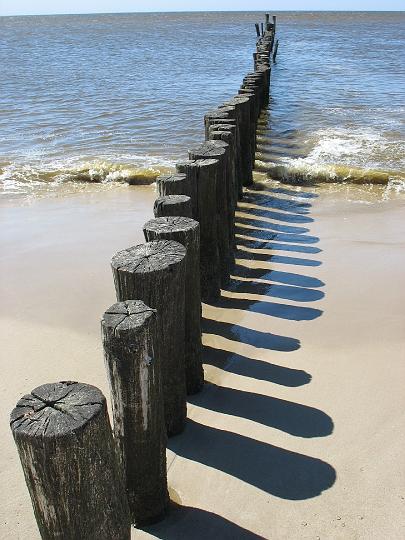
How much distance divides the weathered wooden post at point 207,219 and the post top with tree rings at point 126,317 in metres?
2.45

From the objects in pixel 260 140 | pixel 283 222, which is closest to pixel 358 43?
pixel 260 140

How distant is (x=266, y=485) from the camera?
336cm

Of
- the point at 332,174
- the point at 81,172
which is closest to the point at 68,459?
the point at 332,174

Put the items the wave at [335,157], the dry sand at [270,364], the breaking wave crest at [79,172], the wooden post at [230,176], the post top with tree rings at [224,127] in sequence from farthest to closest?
1. the breaking wave crest at [79,172]
2. the wave at [335,157]
3. the post top with tree rings at [224,127]
4. the wooden post at [230,176]
5. the dry sand at [270,364]

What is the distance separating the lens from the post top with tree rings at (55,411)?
2.16 meters

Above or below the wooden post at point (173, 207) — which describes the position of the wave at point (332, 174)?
below

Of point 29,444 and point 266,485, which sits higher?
point 29,444

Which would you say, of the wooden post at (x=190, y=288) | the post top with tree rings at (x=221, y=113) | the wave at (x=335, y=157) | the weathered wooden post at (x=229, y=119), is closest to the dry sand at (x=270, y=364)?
the wooden post at (x=190, y=288)

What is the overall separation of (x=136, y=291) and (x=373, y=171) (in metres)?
7.38

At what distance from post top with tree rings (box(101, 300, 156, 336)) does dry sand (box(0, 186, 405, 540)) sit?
111 centimetres

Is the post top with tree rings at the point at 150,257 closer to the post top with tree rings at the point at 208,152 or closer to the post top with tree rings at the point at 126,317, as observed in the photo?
the post top with tree rings at the point at 126,317

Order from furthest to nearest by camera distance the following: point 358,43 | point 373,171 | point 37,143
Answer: point 358,43, point 37,143, point 373,171

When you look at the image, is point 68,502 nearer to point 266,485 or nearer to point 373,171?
point 266,485

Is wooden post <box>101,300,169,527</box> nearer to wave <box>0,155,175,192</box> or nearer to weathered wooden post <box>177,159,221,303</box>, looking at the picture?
weathered wooden post <box>177,159,221,303</box>
